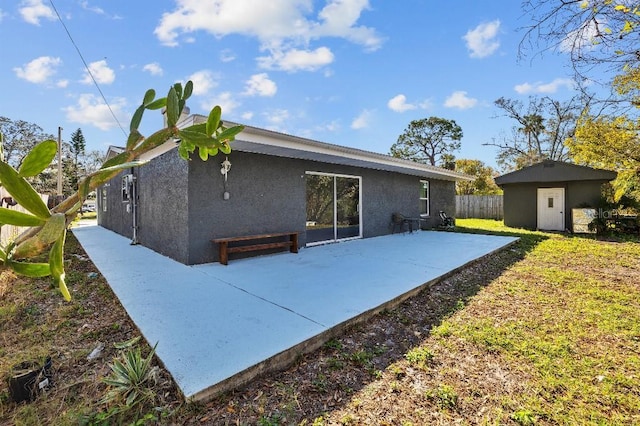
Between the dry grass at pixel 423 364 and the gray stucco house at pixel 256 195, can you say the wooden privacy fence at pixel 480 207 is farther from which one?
the dry grass at pixel 423 364

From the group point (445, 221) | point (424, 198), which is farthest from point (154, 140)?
point (445, 221)

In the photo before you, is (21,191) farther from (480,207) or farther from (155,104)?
(480,207)

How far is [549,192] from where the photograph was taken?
13203 mm

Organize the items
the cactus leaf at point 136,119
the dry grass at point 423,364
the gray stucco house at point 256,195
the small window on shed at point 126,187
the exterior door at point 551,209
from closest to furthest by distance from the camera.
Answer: the cactus leaf at point 136,119 → the dry grass at point 423,364 → the gray stucco house at point 256,195 → the small window on shed at point 126,187 → the exterior door at point 551,209

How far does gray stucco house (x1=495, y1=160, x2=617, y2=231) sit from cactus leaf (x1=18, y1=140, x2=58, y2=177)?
15.7 metres

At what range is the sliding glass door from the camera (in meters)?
8.34

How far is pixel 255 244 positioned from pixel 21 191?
6.42 metres

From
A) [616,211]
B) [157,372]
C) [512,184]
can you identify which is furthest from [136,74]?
[616,211]

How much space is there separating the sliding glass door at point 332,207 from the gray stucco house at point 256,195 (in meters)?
0.03

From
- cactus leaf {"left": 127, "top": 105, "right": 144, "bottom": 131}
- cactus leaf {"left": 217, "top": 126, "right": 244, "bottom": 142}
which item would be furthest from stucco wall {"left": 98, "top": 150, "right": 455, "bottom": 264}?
cactus leaf {"left": 217, "top": 126, "right": 244, "bottom": 142}

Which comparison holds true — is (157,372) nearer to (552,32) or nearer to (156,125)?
(552,32)

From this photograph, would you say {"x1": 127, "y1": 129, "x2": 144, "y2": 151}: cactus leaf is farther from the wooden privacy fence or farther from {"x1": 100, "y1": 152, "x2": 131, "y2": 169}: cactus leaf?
the wooden privacy fence

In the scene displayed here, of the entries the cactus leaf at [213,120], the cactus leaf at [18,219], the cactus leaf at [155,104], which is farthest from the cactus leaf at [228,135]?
the cactus leaf at [18,219]

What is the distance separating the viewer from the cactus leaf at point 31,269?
2.94 feet
